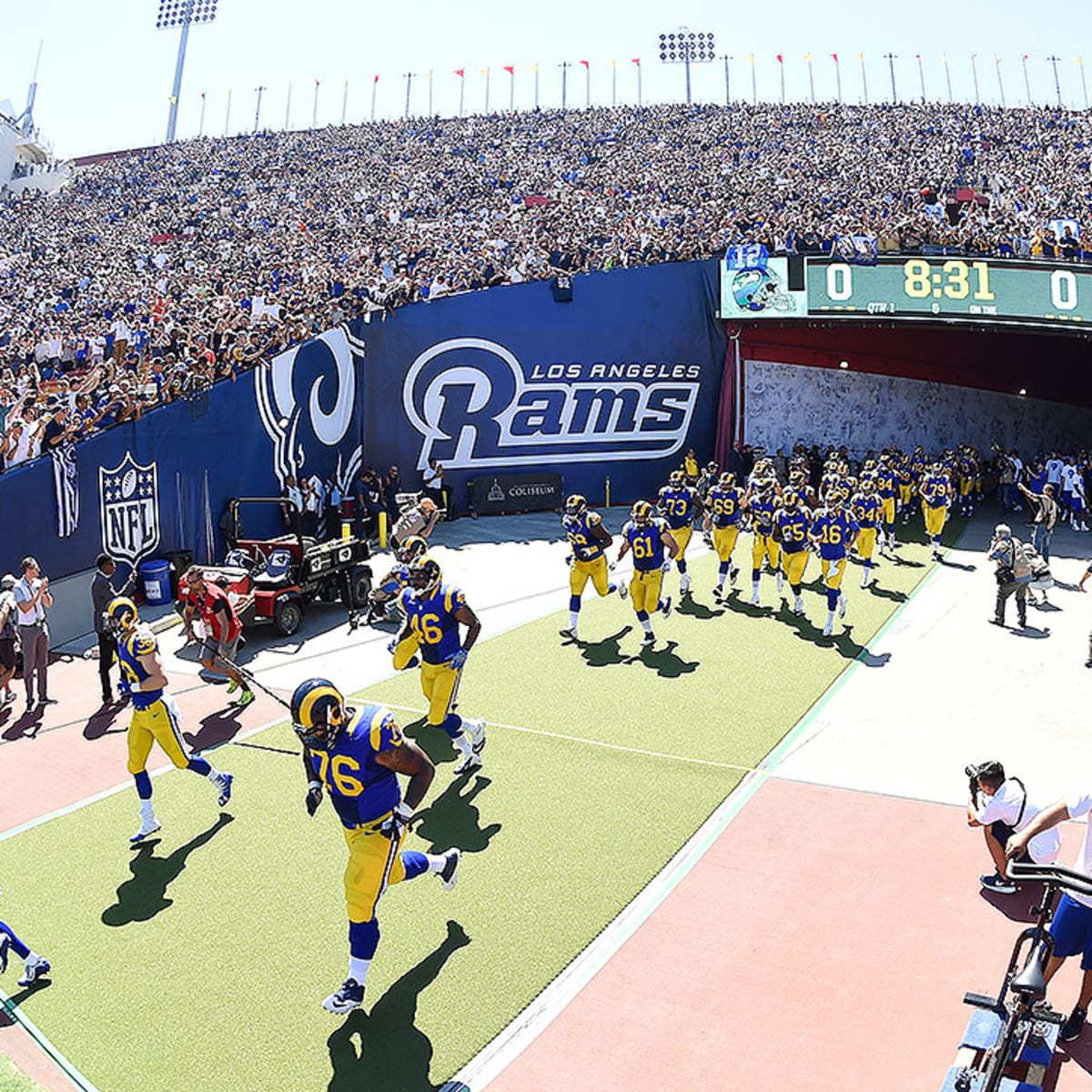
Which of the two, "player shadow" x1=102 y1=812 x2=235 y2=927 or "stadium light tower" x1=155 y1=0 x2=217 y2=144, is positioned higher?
"stadium light tower" x1=155 y1=0 x2=217 y2=144

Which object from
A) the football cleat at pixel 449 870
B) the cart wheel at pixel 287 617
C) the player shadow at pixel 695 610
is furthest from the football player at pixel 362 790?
the player shadow at pixel 695 610

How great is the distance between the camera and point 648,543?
1389 cm

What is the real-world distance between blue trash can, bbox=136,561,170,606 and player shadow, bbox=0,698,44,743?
453 cm

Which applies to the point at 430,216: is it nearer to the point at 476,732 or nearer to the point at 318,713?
the point at 476,732

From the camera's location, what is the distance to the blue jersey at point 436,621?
974 cm

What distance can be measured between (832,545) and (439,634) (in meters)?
7.41

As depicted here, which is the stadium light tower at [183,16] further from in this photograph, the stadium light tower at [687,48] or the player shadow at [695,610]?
the player shadow at [695,610]

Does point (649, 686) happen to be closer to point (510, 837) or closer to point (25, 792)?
point (510, 837)

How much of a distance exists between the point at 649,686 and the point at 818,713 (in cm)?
200

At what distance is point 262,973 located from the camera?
702cm

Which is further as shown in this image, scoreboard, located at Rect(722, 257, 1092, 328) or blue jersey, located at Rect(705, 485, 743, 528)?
scoreboard, located at Rect(722, 257, 1092, 328)

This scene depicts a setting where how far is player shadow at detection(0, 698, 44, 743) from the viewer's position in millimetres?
11773

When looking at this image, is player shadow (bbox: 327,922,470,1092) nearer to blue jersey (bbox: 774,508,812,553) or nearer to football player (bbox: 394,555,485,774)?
football player (bbox: 394,555,485,774)

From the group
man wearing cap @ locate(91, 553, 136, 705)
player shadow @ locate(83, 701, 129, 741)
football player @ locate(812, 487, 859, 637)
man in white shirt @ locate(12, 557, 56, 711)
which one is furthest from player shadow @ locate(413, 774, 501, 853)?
football player @ locate(812, 487, 859, 637)
